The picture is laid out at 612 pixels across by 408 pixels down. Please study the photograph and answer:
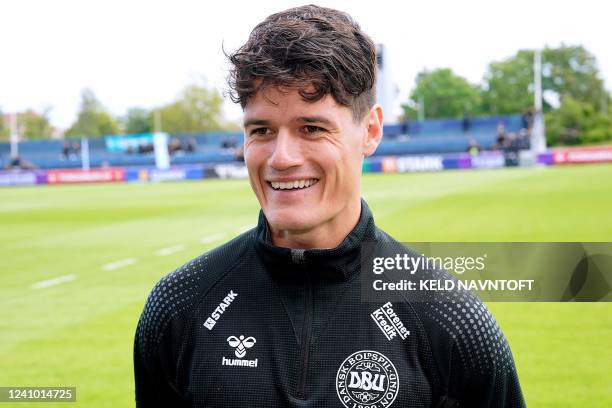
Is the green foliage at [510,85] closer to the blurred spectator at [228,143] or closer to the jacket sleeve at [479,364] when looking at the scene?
the blurred spectator at [228,143]

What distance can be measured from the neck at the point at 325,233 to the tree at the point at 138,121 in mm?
109621

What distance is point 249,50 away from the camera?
2.45 m

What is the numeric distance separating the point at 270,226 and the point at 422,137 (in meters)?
62.8

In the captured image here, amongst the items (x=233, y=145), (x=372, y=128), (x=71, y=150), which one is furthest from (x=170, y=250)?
(x=71, y=150)

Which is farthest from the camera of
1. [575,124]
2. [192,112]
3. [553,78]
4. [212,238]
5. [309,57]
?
[192,112]

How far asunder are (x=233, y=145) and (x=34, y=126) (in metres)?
57.2

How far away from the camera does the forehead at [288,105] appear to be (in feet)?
7.78

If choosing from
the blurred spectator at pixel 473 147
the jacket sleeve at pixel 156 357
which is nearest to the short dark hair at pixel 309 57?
the jacket sleeve at pixel 156 357

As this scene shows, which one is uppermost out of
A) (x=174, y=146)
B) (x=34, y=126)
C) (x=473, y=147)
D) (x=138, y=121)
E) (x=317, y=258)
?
(x=138, y=121)

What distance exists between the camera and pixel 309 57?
7.70 ft

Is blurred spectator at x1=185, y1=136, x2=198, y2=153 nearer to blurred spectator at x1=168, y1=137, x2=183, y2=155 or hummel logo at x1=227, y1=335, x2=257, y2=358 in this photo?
blurred spectator at x1=168, y1=137, x2=183, y2=155

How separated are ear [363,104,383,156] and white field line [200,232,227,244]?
1242cm

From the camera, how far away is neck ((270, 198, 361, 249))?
2525 millimetres

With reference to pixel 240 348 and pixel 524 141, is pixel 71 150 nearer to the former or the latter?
pixel 524 141
